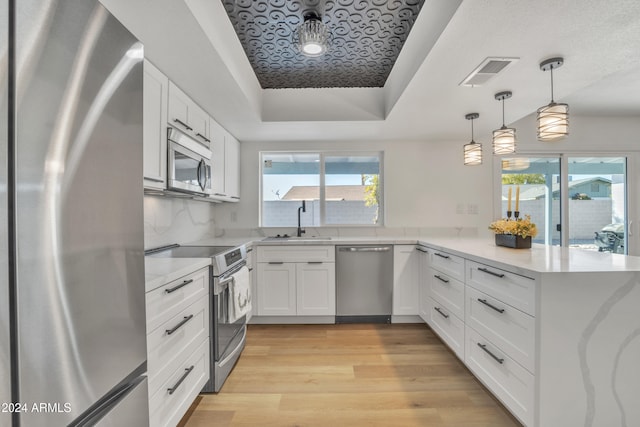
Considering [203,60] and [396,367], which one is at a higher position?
[203,60]

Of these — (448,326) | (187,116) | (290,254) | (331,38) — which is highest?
(331,38)

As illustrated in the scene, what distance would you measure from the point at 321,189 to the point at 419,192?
1.24 metres

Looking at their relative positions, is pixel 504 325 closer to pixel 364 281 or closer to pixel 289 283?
pixel 364 281

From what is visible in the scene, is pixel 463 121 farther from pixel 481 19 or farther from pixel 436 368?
pixel 436 368

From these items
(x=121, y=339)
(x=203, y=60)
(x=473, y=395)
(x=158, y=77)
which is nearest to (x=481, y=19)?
(x=203, y=60)

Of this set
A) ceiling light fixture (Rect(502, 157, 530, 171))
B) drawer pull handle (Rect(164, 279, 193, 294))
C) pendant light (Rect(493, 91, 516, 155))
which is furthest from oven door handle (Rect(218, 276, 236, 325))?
ceiling light fixture (Rect(502, 157, 530, 171))

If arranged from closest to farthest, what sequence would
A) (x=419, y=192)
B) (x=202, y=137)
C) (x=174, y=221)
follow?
1. (x=202, y=137)
2. (x=174, y=221)
3. (x=419, y=192)

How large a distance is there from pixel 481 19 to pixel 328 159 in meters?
2.40

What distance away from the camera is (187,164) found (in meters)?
2.07

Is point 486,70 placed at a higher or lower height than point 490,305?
higher

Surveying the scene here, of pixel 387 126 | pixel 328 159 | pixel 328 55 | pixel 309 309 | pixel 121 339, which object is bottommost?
pixel 309 309

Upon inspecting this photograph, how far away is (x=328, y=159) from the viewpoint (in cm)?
364

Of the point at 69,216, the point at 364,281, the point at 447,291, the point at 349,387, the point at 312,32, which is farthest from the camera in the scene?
the point at 364,281

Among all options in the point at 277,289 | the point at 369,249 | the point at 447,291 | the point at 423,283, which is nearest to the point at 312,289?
the point at 277,289
